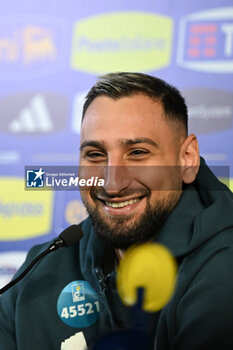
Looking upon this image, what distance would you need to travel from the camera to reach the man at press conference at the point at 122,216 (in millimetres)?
830

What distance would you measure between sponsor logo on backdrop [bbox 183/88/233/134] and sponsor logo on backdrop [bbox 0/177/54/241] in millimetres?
413

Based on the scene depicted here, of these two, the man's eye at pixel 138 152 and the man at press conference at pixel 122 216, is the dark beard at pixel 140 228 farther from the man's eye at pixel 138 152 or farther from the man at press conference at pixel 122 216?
the man's eye at pixel 138 152

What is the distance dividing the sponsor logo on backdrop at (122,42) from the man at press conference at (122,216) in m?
0.22

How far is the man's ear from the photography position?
3.03 ft

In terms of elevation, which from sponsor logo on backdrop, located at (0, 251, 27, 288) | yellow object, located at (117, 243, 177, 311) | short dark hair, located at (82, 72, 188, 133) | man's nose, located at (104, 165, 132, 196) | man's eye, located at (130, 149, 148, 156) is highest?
short dark hair, located at (82, 72, 188, 133)

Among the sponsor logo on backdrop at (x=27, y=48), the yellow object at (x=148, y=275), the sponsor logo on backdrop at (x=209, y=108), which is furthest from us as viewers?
the sponsor logo on backdrop at (x=27, y=48)

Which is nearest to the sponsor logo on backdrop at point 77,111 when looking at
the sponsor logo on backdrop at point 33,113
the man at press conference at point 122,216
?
the sponsor logo on backdrop at point 33,113

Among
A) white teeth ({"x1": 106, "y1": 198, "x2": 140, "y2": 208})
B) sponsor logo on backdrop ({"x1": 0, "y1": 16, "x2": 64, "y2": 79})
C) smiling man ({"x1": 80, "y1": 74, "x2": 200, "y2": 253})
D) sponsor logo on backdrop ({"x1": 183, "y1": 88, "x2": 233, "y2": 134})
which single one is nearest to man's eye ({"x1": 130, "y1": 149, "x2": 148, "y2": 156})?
smiling man ({"x1": 80, "y1": 74, "x2": 200, "y2": 253})

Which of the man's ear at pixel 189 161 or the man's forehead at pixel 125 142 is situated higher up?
the man's forehead at pixel 125 142

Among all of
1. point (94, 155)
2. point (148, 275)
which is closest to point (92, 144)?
point (94, 155)

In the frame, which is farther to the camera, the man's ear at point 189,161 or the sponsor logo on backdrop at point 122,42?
the sponsor logo on backdrop at point 122,42

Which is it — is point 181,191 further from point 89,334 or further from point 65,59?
point 65,59

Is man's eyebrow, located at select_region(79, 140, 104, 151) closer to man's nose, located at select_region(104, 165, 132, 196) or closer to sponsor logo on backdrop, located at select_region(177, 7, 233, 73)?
man's nose, located at select_region(104, 165, 132, 196)

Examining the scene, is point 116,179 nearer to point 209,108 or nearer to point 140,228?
point 140,228
